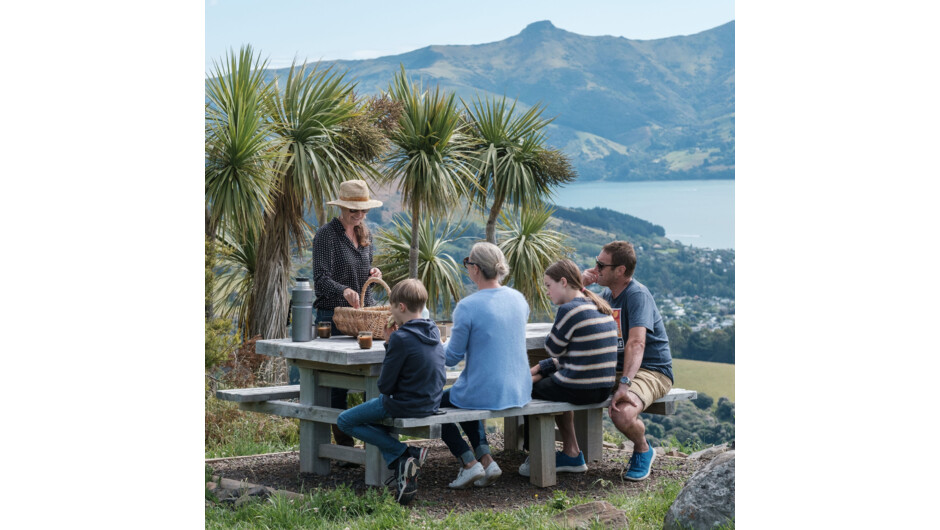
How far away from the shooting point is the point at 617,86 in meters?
53.5

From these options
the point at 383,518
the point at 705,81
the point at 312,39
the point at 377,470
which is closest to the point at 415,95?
the point at 377,470

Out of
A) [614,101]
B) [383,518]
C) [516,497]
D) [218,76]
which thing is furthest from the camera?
[614,101]

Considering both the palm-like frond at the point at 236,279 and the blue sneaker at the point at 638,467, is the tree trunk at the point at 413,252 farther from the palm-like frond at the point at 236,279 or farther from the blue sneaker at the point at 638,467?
the blue sneaker at the point at 638,467

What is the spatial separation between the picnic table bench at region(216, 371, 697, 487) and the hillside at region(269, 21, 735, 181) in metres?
38.3

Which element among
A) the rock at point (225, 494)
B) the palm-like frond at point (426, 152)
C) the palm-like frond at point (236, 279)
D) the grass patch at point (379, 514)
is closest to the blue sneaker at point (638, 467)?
the grass patch at point (379, 514)

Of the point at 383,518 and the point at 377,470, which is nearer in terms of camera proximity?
the point at 383,518

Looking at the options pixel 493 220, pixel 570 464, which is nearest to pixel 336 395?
pixel 570 464

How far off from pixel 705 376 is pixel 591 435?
17.8 metres

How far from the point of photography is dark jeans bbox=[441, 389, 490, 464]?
509 cm

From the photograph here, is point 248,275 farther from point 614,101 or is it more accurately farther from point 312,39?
point 614,101

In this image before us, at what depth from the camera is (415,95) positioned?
1167 cm

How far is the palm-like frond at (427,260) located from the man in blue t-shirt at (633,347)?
21.9ft
